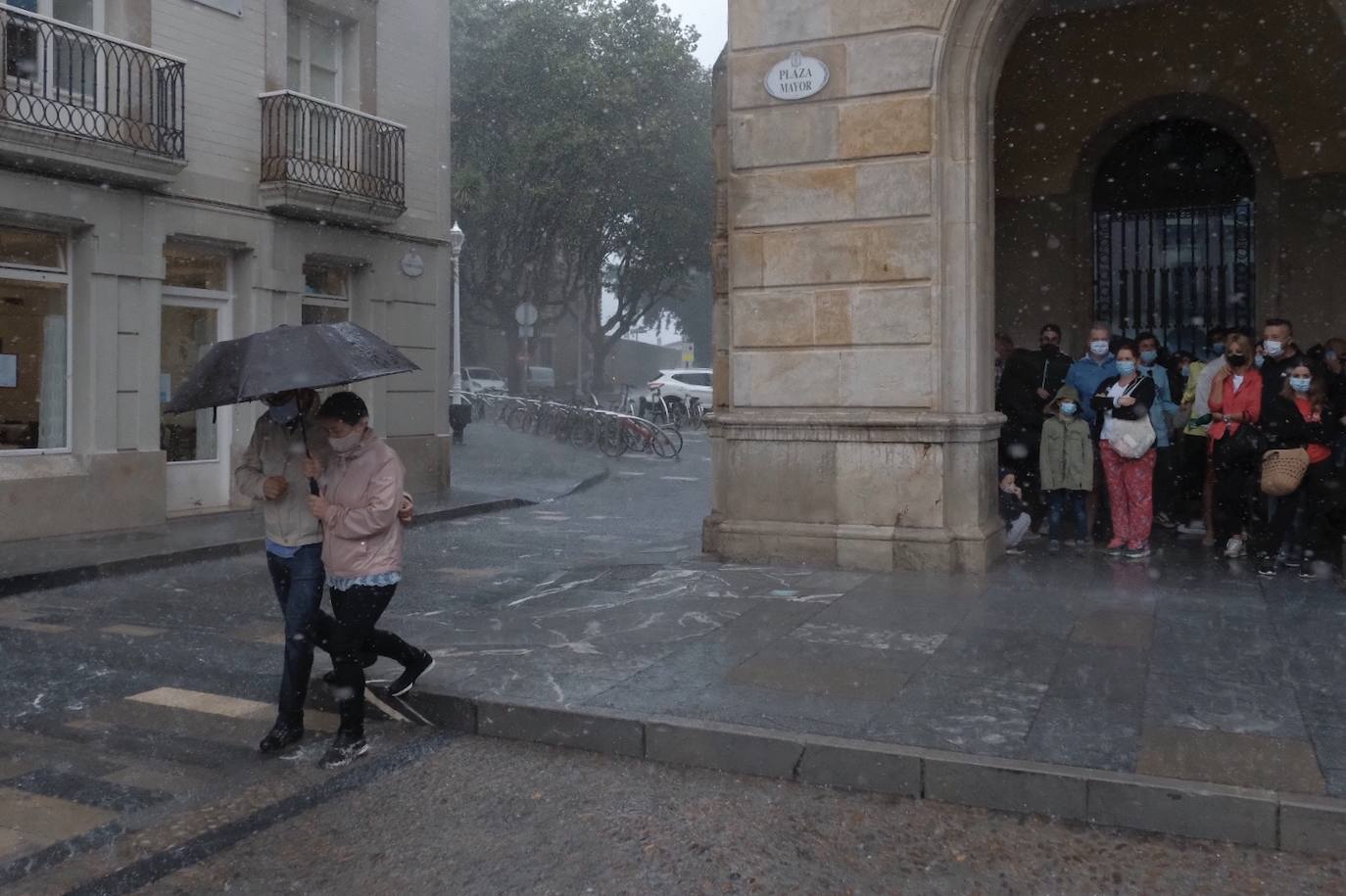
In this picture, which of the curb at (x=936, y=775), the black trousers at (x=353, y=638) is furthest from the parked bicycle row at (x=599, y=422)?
the black trousers at (x=353, y=638)

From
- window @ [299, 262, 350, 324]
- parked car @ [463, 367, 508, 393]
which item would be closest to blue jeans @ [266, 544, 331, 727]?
Result: window @ [299, 262, 350, 324]

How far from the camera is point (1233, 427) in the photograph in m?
9.07

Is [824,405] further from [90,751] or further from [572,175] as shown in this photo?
[572,175]

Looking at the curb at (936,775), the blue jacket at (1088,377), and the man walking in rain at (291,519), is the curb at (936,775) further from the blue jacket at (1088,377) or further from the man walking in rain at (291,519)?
the blue jacket at (1088,377)

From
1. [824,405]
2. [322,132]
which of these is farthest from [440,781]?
[322,132]

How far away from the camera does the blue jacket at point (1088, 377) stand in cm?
984

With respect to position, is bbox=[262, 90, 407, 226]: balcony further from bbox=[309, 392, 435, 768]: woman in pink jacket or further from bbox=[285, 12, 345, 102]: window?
bbox=[309, 392, 435, 768]: woman in pink jacket

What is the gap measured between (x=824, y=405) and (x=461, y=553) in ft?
12.5

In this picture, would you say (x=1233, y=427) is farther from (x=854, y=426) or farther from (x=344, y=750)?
(x=344, y=750)

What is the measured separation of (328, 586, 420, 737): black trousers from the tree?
28.4m

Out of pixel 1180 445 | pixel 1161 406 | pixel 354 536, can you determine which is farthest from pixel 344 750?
pixel 1180 445

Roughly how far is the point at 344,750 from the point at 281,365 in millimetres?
1629

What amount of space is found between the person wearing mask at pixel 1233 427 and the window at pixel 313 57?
36.5 ft

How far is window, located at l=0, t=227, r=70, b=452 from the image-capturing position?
11.9m
